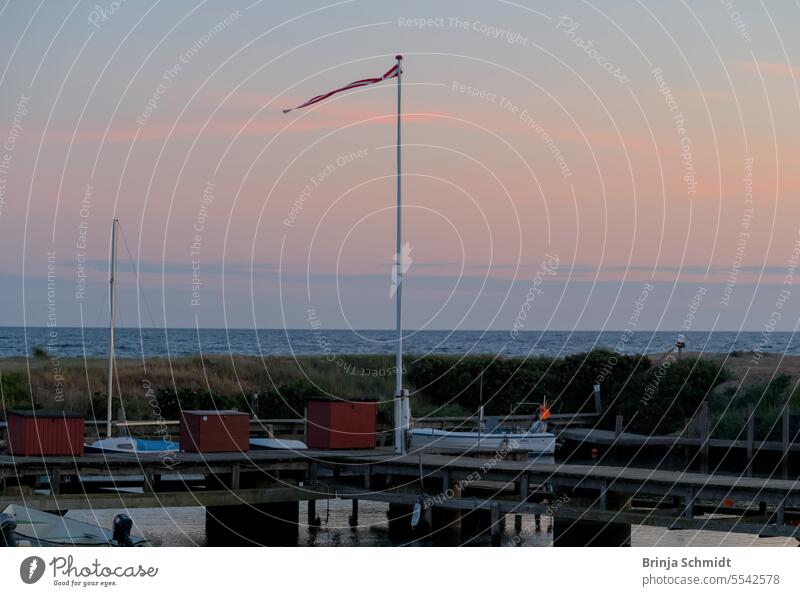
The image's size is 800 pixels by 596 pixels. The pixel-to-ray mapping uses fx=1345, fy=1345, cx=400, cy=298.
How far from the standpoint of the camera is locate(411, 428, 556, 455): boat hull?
42.3 metres

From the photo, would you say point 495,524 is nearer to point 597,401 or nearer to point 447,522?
point 447,522

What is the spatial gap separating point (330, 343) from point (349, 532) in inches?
4150

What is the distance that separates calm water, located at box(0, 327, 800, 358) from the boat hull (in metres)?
63.8

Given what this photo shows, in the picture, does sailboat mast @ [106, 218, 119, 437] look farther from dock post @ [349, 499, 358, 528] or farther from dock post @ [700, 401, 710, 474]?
dock post @ [700, 401, 710, 474]

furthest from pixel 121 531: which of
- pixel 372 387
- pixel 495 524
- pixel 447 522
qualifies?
pixel 372 387

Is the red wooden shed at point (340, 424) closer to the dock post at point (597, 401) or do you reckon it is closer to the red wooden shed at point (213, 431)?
the red wooden shed at point (213, 431)

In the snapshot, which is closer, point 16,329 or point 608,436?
point 608,436

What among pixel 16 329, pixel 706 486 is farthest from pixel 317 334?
pixel 706 486

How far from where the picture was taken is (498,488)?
34.6m

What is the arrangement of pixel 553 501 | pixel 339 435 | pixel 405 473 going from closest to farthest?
pixel 553 501 → pixel 405 473 → pixel 339 435

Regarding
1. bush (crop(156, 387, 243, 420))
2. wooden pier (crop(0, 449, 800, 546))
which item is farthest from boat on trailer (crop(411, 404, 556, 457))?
bush (crop(156, 387, 243, 420))
